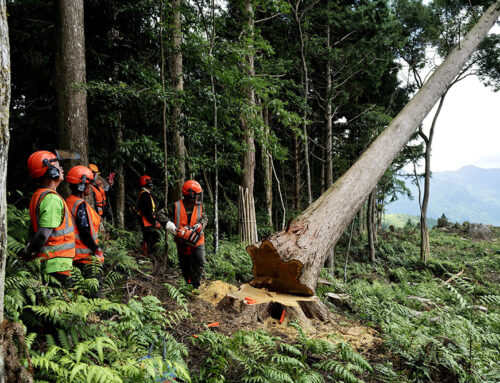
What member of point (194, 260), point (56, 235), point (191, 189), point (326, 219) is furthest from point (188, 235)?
point (326, 219)

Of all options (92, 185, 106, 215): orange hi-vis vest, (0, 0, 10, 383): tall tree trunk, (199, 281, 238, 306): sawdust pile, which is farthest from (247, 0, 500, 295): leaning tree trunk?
(92, 185, 106, 215): orange hi-vis vest

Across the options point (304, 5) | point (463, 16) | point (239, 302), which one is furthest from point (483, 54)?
point (239, 302)

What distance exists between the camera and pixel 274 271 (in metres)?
4.65

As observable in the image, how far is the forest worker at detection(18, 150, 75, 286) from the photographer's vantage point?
2.99 metres

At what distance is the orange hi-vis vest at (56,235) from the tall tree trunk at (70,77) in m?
2.83

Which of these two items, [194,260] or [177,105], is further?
[177,105]

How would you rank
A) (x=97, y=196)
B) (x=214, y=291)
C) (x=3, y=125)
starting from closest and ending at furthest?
1. (x=3, y=125)
2. (x=214, y=291)
3. (x=97, y=196)

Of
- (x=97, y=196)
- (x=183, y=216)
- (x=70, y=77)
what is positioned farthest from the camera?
(x=97, y=196)

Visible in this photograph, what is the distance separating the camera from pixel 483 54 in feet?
45.5

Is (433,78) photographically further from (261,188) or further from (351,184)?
(261,188)

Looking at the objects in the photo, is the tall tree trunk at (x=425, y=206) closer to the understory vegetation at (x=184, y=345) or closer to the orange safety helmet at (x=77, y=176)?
the understory vegetation at (x=184, y=345)

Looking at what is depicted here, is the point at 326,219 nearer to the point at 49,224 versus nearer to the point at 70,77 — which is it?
the point at 49,224

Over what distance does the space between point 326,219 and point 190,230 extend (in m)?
2.40

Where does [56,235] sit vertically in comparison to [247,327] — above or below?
above
